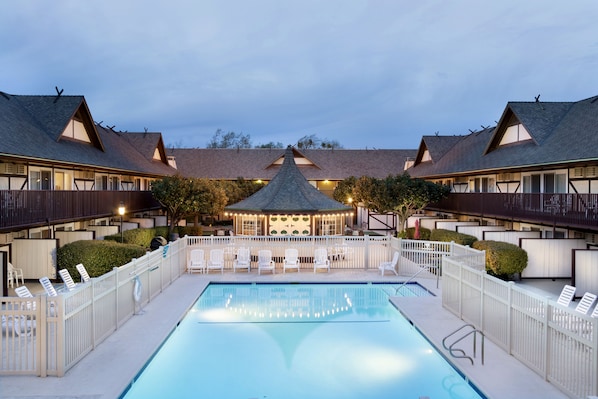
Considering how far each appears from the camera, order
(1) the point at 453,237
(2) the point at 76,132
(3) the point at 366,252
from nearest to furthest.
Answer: (3) the point at 366,252 < (1) the point at 453,237 < (2) the point at 76,132

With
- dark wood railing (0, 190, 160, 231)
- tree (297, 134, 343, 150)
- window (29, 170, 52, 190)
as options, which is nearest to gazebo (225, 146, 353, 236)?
dark wood railing (0, 190, 160, 231)

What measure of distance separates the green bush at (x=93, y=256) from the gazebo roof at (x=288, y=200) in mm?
9021

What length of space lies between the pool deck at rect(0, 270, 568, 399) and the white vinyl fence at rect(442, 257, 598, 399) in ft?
0.91

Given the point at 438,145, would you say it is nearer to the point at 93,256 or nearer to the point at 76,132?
the point at 76,132

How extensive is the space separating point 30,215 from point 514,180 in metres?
24.9

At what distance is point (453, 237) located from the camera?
22.7 meters

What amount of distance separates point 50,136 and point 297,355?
19.0m

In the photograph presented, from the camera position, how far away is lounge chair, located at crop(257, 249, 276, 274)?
2059 centimetres

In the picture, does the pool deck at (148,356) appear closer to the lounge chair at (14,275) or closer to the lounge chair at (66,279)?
the lounge chair at (66,279)

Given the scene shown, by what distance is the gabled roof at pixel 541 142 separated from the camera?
20.2 metres

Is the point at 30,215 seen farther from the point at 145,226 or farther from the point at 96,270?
the point at 145,226

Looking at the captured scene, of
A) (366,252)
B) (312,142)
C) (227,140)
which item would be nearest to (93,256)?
(366,252)

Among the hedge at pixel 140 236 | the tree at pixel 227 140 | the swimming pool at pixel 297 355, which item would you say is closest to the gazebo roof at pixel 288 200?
the hedge at pixel 140 236

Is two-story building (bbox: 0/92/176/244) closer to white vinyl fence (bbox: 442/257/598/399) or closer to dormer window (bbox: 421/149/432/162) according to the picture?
white vinyl fence (bbox: 442/257/598/399)
